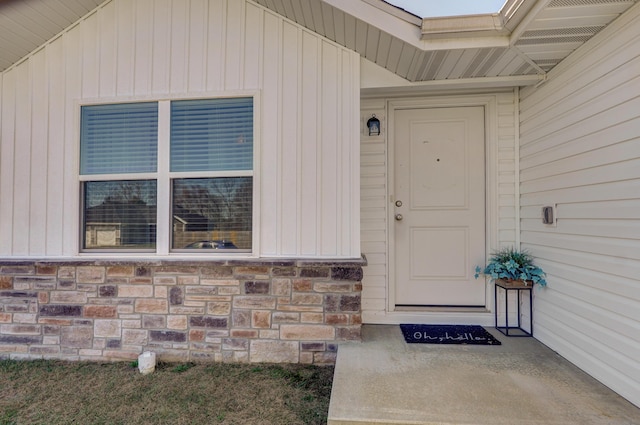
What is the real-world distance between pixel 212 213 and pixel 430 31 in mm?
2181

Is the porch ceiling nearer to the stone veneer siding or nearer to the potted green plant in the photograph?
the potted green plant

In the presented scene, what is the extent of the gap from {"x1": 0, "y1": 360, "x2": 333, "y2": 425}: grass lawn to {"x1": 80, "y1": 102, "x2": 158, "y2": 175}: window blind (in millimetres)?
1676

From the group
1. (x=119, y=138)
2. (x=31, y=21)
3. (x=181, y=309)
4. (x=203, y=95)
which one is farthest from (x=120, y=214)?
(x=31, y=21)

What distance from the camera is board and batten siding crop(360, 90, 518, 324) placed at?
285cm

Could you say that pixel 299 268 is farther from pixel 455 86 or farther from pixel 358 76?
pixel 455 86

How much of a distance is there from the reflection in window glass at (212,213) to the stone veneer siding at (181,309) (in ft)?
0.66

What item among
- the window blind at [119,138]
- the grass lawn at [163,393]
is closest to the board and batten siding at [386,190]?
the grass lawn at [163,393]

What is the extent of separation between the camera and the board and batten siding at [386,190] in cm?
285

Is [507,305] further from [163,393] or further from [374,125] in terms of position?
[163,393]

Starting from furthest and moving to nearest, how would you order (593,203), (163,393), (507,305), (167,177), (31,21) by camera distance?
(507,305) → (167,177) → (31,21) → (163,393) → (593,203)

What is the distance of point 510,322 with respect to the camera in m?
2.82

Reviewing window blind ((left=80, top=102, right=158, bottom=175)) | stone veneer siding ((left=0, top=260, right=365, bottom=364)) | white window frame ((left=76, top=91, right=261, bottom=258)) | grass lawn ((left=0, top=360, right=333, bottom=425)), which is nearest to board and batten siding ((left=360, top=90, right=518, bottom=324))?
stone veneer siding ((left=0, top=260, right=365, bottom=364))

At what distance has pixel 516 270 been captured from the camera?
2576 millimetres

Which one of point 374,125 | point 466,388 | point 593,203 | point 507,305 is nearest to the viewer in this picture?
point 466,388
